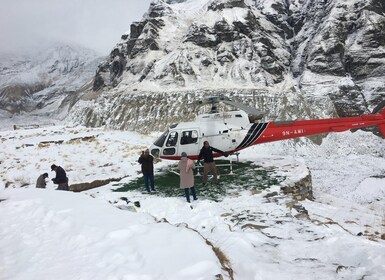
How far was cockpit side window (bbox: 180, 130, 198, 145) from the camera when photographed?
49.9 ft

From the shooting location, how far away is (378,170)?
1053 inches

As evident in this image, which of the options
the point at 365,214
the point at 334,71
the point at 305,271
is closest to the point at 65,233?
the point at 305,271

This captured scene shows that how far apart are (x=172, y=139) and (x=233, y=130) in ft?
10.3

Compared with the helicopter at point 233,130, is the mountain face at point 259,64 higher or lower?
higher

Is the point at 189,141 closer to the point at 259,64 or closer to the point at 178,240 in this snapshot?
the point at 178,240

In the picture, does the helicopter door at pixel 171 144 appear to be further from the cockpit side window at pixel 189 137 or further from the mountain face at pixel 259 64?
the mountain face at pixel 259 64

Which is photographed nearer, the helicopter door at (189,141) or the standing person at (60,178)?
the standing person at (60,178)

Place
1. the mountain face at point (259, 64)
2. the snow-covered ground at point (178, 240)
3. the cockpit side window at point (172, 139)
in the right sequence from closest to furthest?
the snow-covered ground at point (178, 240) < the cockpit side window at point (172, 139) < the mountain face at point (259, 64)

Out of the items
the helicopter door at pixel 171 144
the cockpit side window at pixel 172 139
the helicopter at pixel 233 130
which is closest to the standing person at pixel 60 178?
the helicopter at pixel 233 130

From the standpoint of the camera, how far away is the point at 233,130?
15633 mm

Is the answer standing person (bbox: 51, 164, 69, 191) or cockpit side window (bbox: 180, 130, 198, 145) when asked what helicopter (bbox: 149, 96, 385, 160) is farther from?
standing person (bbox: 51, 164, 69, 191)

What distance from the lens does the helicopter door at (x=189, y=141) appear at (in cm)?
Result: 1521

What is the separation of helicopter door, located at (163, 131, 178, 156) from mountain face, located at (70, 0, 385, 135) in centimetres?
3656

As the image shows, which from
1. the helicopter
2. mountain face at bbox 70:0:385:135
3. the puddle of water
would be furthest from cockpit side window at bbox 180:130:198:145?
mountain face at bbox 70:0:385:135
